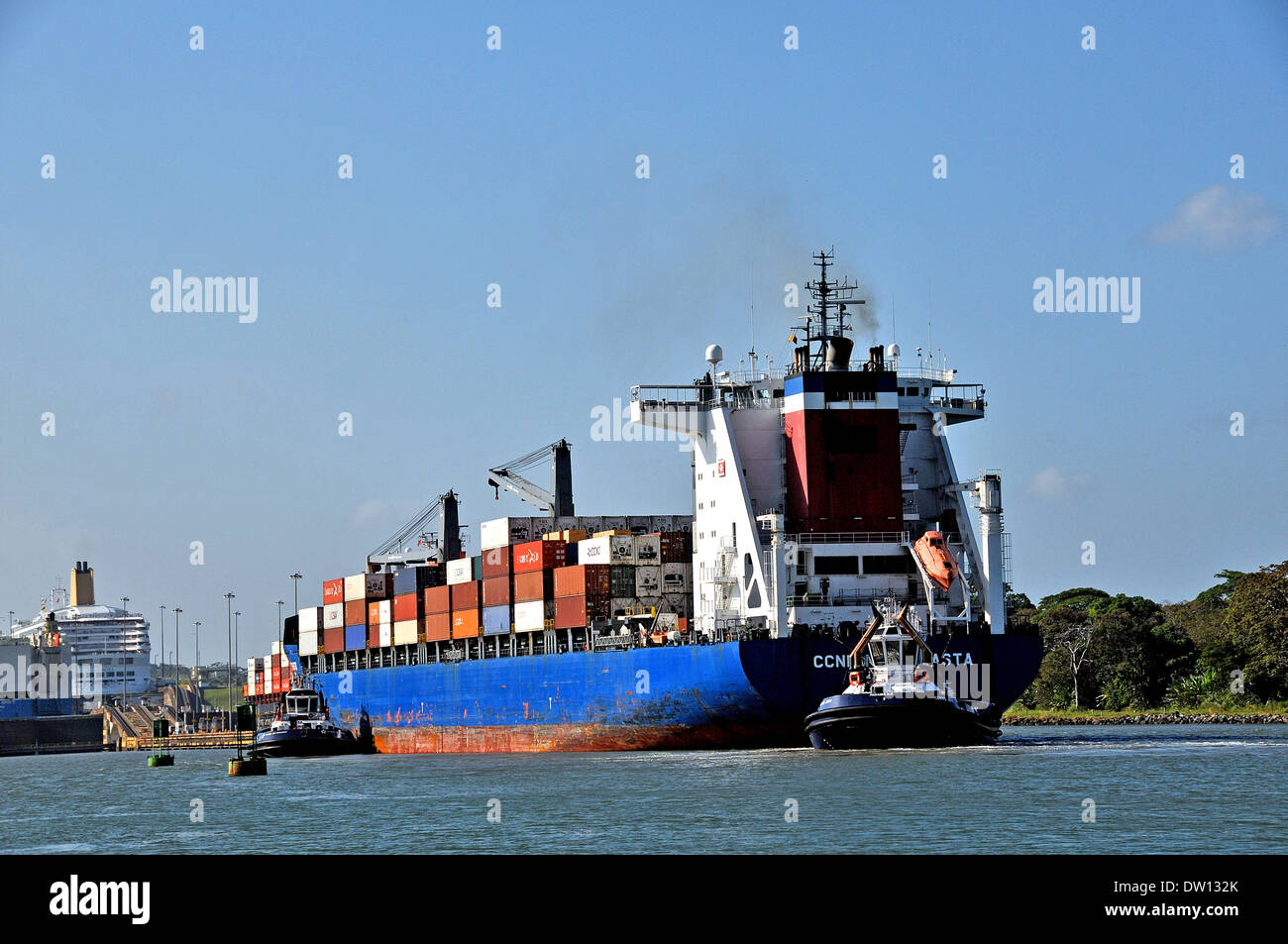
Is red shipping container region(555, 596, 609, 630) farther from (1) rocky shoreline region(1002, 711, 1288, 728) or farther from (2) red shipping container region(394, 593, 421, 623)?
(1) rocky shoreline region(1002, 711, 1288, 728)

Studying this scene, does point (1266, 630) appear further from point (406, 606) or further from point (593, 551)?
point (406, 606)

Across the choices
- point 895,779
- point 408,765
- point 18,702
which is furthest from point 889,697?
point 18,702

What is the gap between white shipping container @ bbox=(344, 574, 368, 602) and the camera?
78000 mm

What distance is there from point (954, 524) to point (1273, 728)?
63.2 ft

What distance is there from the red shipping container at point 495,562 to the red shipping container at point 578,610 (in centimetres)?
512

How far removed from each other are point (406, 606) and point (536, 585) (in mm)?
13905

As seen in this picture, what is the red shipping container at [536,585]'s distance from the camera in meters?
59.9

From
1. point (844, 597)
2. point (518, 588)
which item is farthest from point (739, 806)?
point (518, 588)

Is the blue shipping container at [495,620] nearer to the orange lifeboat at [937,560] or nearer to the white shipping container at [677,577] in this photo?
the white shipping container at [677,577]

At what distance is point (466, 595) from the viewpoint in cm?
6644

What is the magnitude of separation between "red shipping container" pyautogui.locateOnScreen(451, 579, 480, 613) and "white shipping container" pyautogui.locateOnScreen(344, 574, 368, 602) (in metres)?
11.5

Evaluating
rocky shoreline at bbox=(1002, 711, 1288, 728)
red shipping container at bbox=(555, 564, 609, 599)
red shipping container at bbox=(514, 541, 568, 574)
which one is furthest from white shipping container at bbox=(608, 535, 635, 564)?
rocky shoreline at bbox=(1002, 711, 1288, 728)
